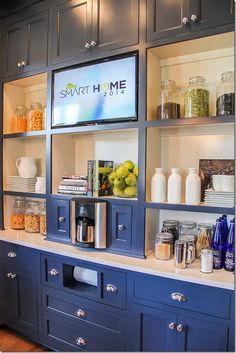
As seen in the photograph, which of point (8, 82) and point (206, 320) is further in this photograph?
point (8, 82)

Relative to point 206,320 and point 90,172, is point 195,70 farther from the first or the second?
point 206,320

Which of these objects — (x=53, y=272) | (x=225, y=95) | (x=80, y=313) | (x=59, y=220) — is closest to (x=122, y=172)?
(x=59, y=220)

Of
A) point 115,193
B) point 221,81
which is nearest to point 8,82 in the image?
point 115,193

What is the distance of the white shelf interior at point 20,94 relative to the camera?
2488 mm

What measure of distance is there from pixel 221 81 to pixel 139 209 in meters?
0.94

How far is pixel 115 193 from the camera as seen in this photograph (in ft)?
6.23

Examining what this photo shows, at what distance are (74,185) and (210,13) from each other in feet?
4.62

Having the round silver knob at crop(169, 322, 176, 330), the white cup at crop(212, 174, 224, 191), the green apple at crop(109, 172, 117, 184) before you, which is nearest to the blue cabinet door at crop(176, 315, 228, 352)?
the round silver knob at crop(169, 322, 176, 330)

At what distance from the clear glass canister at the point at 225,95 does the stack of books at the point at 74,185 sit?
104cm

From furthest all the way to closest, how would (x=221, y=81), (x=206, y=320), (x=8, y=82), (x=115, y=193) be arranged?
(x=8, y=82)
(x=115, y=193)
(x=221, y=81)
(x=206, y=320)

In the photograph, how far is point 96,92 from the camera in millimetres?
1925

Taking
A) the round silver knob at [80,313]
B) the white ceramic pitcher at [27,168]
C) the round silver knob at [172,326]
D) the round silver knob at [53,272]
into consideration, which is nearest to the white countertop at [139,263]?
the round silver knob at [53,272]

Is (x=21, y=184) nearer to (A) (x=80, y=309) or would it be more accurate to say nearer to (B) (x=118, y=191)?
(B) (x=118, y=191)

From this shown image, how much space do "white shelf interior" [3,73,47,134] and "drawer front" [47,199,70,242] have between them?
911 mm
